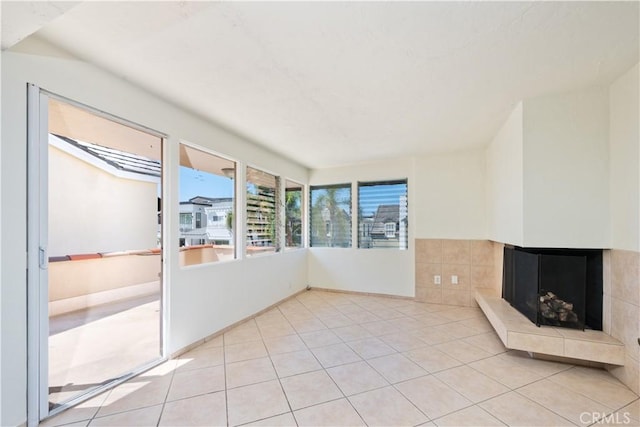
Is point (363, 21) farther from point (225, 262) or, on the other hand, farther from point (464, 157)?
point (464, 157)

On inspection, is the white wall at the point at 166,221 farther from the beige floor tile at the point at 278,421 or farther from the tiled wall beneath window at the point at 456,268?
the tiled wall beneath window at the point at 456,268

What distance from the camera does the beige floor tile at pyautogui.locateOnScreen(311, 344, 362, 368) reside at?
252 centimetres

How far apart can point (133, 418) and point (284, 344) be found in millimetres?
1413

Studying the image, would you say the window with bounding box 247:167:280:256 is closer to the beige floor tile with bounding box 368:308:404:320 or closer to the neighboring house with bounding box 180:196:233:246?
the neighboring house with bounding box 180:196:233:246

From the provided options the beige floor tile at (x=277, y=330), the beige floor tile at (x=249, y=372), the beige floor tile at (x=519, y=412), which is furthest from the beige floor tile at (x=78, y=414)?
the beige floor tile at (x=519, y=412)

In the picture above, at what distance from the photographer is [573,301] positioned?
2.51 m

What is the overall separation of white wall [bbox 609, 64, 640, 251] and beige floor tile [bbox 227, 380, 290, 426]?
281 centimetres

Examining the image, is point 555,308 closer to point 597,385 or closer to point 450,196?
point 597,385

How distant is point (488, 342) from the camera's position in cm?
292

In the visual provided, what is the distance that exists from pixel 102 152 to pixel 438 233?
4.32 metres

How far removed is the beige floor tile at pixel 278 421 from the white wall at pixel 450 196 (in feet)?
11.1

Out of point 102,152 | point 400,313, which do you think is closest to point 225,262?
point 102,152

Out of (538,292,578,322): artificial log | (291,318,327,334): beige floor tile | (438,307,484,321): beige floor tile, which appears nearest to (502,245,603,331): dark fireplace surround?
(538,292,578,322): artificial log

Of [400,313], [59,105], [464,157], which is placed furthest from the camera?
Answer: [464,157]
